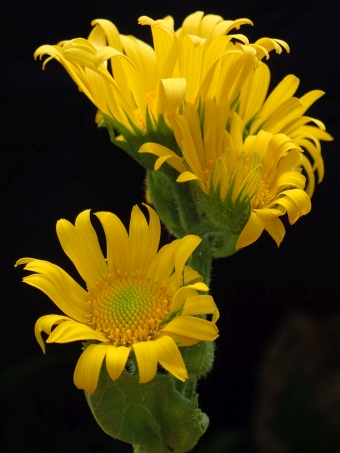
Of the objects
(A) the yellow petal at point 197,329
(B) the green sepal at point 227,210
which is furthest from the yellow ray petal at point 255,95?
(A) the yellow petal at point 197,329

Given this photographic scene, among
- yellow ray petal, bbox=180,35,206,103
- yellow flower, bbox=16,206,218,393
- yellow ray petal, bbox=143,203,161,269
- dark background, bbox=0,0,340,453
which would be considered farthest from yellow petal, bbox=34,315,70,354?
dark background, bbox=0,0,340,453

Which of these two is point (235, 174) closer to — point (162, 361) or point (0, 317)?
point (162, 361)

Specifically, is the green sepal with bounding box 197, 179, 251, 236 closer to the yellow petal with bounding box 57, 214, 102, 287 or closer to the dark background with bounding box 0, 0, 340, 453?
the yellow petal with bounding box 57, 214, 102, 287

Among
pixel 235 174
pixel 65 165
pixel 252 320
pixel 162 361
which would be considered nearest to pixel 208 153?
pixel 235 174

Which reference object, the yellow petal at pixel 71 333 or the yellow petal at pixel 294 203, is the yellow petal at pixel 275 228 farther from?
the yellow petal at pixel 71 333

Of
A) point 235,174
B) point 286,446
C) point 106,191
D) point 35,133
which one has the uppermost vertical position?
point 235,174

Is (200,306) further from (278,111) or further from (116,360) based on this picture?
(278,111)

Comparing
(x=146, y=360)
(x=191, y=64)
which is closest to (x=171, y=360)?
(x=146, y=360)
